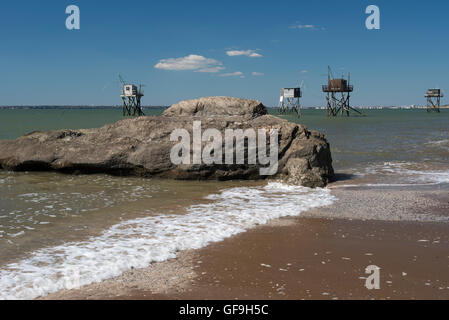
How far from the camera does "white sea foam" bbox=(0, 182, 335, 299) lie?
3.48 metres

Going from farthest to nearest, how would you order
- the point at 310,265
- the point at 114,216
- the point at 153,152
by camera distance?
the point at 153,152, the point at 114,216, the point at 310,265

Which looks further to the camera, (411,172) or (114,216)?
(411,172)

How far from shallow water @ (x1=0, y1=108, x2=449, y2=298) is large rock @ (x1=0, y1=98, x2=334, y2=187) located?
1.01 feet

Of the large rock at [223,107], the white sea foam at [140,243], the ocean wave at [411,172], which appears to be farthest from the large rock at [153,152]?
the ocean wave at [411,172]

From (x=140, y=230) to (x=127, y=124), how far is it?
530 centimetres

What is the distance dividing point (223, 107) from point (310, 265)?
22.1 ft

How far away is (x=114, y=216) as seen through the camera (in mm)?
5664

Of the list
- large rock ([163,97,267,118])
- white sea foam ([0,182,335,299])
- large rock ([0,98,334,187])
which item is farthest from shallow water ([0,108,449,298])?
large rock ([163,97,267,118])

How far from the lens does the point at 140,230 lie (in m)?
4.97

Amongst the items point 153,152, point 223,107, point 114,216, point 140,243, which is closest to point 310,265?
point 140,243

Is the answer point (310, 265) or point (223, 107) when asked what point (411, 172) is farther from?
point (310, 265)

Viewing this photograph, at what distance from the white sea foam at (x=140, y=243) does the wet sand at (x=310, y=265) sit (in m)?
0.20
